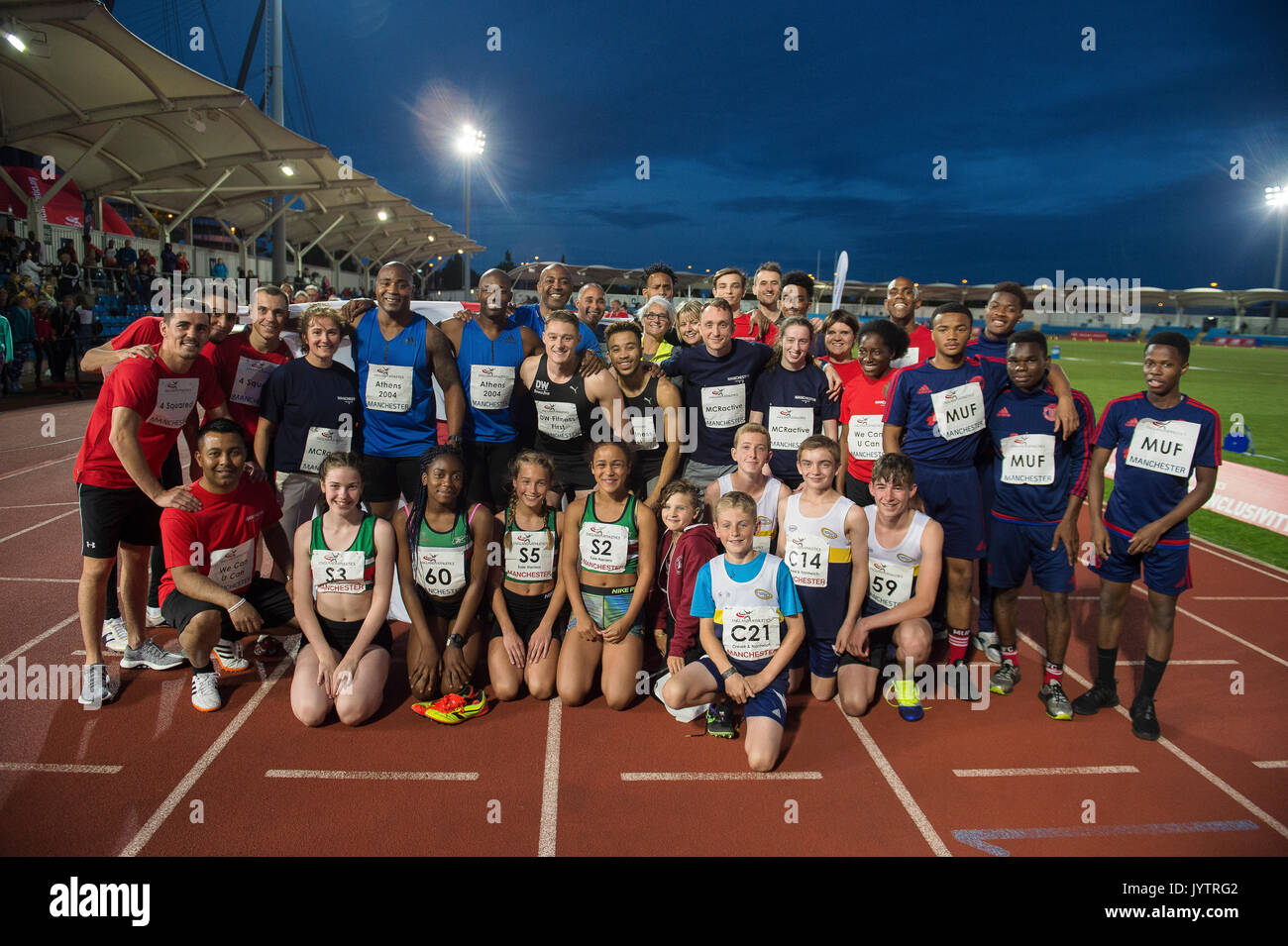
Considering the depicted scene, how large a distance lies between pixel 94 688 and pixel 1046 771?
5.20 m

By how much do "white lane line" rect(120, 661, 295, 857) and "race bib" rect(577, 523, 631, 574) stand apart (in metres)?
2.10

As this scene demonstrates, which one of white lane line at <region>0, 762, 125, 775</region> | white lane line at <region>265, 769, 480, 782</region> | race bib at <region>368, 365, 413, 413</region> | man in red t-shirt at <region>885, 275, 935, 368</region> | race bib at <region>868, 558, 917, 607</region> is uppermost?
man in red t-shirt at <region>885, 275, 935, 368</region>

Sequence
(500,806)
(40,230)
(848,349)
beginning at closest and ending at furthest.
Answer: (500,806), (848,349), (40,230)

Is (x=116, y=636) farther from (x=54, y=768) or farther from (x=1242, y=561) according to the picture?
(x=1242, y=561)

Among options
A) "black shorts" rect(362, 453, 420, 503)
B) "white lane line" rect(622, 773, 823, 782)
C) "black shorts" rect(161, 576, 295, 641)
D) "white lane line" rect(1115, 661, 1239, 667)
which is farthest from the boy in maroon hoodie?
"white lane line" rect(1115, 661, 1239, 667)

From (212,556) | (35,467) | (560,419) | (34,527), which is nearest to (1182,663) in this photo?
(560,419)

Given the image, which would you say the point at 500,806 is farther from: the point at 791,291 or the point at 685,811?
the point at 791,291

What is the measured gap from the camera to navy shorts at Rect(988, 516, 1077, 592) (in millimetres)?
4172

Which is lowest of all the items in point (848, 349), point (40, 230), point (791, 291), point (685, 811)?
point (685, 811)

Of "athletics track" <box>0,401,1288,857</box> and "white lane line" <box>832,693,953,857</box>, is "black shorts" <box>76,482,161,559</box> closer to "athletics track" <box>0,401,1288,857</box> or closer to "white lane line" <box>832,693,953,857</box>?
"athletics track" <box>0,401,1288,857</box>

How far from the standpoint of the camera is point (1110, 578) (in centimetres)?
402

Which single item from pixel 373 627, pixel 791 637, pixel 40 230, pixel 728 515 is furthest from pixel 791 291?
pixel 40 230

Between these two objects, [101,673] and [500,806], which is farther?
[101,673]
